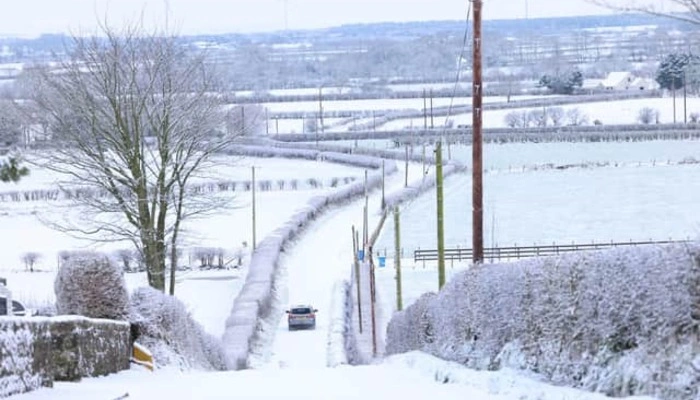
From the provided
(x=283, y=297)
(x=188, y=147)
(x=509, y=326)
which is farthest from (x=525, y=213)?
(x=509, y=326)

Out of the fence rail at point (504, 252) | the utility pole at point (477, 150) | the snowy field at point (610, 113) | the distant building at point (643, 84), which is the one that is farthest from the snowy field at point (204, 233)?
the distant building at point (643, 84)

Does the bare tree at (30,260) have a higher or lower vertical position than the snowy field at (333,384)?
lower

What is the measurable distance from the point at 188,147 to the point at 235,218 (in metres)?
41.1

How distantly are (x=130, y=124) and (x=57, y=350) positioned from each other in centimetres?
1979

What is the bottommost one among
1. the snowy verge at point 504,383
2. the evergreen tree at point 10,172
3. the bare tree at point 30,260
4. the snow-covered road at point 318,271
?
the snow-covered road at point 318,271

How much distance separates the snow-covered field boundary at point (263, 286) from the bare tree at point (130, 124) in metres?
3.53

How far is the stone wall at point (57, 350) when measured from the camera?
1211cm

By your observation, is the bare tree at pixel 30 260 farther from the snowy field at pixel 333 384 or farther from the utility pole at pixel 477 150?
the snowy field at pixel 333 384

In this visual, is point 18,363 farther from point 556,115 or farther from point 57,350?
point 556,115

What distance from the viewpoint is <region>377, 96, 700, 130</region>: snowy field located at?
13312cm

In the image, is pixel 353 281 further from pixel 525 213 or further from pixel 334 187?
pixel 334 187

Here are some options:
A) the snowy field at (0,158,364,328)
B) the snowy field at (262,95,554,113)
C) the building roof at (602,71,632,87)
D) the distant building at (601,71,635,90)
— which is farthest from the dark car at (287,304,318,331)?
the building roof at (602,71,632,87)

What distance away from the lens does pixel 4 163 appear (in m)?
12.8

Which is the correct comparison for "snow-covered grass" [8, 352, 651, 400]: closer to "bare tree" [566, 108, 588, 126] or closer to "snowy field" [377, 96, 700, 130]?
"snowy field" [377, 96, 700, 130]
